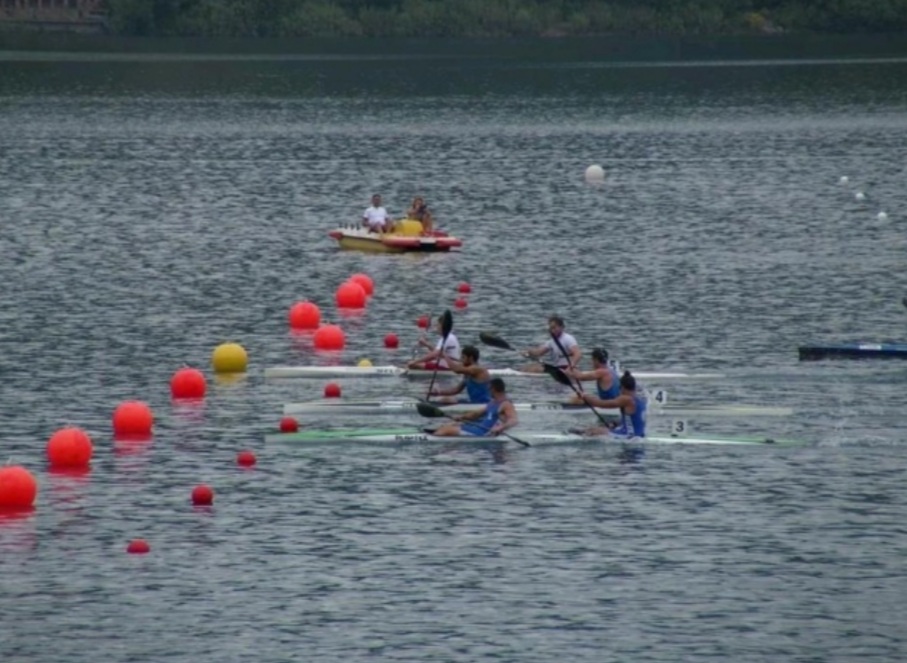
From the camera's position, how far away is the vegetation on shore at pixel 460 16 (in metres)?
150

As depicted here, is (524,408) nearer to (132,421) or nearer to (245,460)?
(245,460)

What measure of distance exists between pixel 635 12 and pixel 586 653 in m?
132

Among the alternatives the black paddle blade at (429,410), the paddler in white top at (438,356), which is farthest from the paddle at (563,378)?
the paddler in white top at (438,356)

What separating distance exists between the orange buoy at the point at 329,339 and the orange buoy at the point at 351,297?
5.25 meters

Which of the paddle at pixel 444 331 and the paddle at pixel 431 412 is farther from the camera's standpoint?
the paddle at pixel 444 331

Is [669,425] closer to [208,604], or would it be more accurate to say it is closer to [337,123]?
[208,604]

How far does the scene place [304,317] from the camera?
1919 inches

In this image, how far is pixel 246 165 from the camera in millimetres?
89750

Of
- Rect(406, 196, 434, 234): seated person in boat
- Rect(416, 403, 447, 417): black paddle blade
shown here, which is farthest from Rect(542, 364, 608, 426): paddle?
Rect(406, 196, 434, 234): seated person in boat

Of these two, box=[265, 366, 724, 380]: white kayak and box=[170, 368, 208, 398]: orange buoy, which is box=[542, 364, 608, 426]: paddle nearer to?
box=[265, 366, 724, 380]: white kayak

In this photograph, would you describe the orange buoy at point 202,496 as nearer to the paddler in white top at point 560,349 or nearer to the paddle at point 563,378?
the paddle at point 563,378

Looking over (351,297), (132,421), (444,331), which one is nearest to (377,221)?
(351,297)

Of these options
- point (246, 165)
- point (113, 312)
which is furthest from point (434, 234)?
point (246, 165)

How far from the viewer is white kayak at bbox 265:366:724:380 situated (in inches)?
1640
